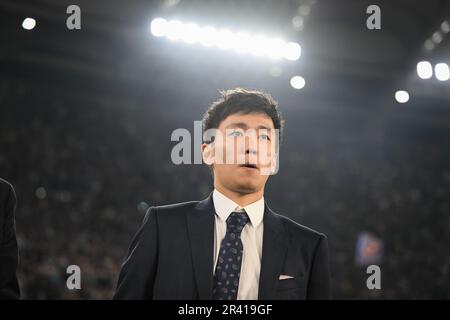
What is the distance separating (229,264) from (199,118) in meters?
9.79

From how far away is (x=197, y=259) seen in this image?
1.33 metres

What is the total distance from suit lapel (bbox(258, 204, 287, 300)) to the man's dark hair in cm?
27

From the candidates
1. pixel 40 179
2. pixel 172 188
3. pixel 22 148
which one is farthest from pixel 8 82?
pixel 172 188

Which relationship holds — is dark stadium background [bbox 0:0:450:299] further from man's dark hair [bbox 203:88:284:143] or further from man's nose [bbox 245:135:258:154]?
man's nose [bbox 245:135:258:154]

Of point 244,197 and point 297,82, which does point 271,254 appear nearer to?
point 244,197

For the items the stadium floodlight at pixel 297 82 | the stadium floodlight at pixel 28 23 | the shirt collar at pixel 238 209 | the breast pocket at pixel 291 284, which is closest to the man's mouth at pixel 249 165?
the shirt collar at pixel 238 209

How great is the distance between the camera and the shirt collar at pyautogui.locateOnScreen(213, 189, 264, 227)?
1410 millimetres

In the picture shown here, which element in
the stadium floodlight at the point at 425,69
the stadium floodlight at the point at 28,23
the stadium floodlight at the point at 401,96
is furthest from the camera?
the stadium floodlight at the point at 401,96

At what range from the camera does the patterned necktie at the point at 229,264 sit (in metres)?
1.31

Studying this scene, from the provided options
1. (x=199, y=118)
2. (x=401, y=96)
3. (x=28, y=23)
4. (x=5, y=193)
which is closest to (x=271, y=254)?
(x=5, y=193)

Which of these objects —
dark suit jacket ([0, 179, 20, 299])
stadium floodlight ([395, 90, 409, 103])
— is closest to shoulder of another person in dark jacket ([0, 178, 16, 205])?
dark suit jacket ([0, 179, 20, 299])

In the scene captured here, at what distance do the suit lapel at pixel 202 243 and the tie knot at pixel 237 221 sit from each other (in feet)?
0.16

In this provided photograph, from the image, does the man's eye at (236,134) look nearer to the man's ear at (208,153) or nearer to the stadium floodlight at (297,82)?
the man's ear at (208,153)

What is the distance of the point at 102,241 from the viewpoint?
9117 mm
